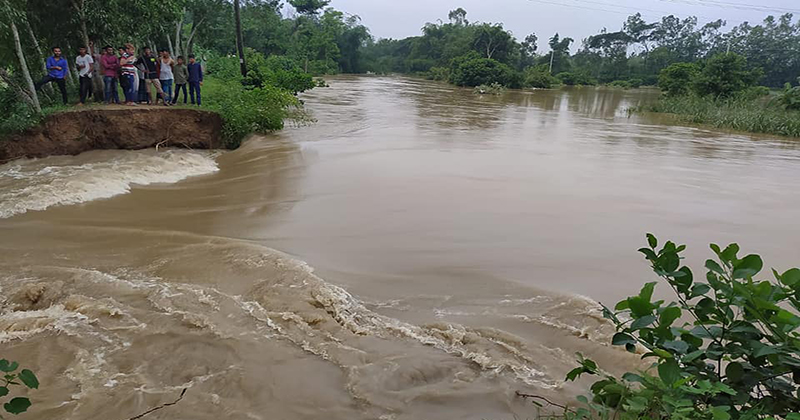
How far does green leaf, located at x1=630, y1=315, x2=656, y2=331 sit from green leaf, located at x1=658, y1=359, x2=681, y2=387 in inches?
5.6

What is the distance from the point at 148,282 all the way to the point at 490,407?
135 inches

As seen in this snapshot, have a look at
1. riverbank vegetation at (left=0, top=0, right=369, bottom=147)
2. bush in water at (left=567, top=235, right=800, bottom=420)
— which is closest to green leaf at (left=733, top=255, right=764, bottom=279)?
bush in water at (left=567, top=235, right=800, bottom=420)

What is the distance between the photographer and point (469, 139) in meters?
14.2

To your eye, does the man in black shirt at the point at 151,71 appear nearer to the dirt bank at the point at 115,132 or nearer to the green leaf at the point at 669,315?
the dirt bank at the point at 115,132

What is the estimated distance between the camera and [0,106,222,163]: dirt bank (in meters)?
9.59

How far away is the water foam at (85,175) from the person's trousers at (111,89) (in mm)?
Result: 1568

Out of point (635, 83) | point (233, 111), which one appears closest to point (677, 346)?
point (233, 111)

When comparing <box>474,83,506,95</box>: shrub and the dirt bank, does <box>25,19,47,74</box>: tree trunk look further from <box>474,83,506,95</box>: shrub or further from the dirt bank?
<box>474,83,506,95</box>: shrub

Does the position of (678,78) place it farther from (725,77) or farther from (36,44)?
(36,44)

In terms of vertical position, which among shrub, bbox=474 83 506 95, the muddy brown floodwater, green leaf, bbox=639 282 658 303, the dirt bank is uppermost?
shrub, bbox=474 83 506 95

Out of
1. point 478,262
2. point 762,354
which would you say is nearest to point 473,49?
point 478,262

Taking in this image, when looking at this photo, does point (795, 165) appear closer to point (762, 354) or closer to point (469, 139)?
point (469, 139)

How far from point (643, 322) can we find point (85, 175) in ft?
29.8

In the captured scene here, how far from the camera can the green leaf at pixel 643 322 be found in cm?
177
